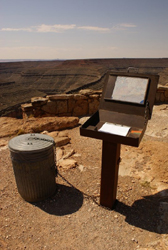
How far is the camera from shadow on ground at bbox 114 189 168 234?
2.95 metres

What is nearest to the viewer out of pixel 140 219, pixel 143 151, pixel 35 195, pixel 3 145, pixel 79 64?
pixel 140 219

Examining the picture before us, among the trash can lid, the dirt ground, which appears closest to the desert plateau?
the dirt ground

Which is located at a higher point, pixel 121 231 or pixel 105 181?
pixel 105 181

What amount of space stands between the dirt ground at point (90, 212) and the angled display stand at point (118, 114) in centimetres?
37

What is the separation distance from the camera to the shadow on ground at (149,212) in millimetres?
2945

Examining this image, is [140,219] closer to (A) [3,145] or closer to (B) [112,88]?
(B) [112,88]

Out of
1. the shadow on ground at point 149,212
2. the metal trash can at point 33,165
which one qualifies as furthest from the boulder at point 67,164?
the shadow on ground at point 149,212

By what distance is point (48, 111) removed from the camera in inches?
298

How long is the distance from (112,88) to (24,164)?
1876mm

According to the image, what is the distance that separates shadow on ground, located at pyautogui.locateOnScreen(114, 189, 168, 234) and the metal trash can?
1278 mm

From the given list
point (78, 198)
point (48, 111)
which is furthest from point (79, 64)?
point (78, 198)

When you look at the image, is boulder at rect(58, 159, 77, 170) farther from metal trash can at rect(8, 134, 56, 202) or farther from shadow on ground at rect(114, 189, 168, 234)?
shadow on ground at rect(114, 189, 168, 234)

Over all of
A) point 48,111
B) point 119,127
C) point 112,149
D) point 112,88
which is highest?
point 112,88

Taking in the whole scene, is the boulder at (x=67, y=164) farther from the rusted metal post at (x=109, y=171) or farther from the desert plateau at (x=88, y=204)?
the rusted metal post at (x=109, y=171)
